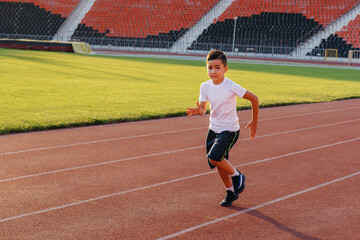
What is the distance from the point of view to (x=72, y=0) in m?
55.2

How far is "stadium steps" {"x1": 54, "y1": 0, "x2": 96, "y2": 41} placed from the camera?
167 ft

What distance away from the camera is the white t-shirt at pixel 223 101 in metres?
4.90

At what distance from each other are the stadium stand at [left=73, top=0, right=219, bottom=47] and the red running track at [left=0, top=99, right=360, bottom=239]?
38933 mm

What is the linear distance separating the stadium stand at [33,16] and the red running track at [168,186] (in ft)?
146

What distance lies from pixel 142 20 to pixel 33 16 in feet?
38.1

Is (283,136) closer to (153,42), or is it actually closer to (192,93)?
(192,93)

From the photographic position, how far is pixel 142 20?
4981 cm

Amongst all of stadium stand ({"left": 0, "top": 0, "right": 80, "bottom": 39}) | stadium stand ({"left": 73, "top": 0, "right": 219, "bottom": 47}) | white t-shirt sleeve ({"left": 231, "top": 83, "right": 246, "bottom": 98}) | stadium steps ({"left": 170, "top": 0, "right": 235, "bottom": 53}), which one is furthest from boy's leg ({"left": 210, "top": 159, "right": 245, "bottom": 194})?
stadium stand ({"left": 0, "top": 0, "right": 80, "bottom": 39})

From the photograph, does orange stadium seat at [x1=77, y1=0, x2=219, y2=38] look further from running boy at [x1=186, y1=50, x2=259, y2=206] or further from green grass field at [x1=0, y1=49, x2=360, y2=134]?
running boy at [x1=186, y1=50, x2=259, y2=206]

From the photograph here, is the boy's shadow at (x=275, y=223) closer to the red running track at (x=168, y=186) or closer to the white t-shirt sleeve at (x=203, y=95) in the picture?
the red running track at (x=168, y=186)

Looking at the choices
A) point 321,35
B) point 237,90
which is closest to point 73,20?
point 321,35

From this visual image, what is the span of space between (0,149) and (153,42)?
40270mm

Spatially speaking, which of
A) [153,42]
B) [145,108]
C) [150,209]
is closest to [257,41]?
[153,42]

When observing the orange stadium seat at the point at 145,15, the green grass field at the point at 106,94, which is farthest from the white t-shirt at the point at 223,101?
the orange stadium seat at the point at 145,15
